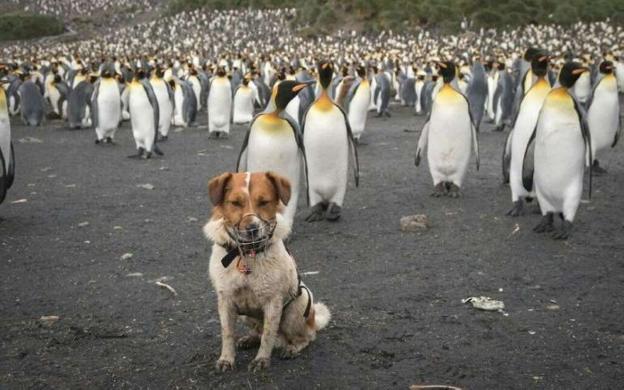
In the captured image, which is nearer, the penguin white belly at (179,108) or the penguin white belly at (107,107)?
the penguin white belly at (107,107)

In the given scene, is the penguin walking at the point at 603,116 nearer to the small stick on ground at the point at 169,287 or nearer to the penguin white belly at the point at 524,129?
the penguin white belly at the point at 524,129

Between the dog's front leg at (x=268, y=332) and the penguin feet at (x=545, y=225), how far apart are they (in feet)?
12.3

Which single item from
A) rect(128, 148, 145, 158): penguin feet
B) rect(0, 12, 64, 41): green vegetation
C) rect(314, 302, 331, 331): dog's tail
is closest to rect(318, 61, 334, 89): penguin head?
rect(314, 302, 331, 331): dog's tail

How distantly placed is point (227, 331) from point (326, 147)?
3877mm

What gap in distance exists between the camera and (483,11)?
A: 40.6m

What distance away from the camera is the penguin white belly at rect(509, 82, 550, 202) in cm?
679

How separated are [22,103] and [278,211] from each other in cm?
1378

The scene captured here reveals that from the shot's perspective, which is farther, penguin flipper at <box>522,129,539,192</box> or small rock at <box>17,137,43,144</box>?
small rock at <box>17,137,43,144</box>

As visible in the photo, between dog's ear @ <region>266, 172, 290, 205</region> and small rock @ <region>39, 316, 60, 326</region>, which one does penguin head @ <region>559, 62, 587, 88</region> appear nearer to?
dog's ear @ <region>266, 172, 290, 205</region>

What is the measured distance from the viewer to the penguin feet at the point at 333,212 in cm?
698

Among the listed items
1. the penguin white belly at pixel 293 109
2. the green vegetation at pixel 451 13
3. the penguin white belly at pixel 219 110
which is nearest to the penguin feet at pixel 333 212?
the penguin white belly at pixel 293 109

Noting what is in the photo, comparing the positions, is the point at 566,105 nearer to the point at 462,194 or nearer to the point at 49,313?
the point at 462,194

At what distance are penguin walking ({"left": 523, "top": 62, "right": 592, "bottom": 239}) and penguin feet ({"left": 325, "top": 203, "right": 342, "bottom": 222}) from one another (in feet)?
6.66

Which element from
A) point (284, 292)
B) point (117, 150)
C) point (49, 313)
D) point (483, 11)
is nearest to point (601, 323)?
point (284, 292)
